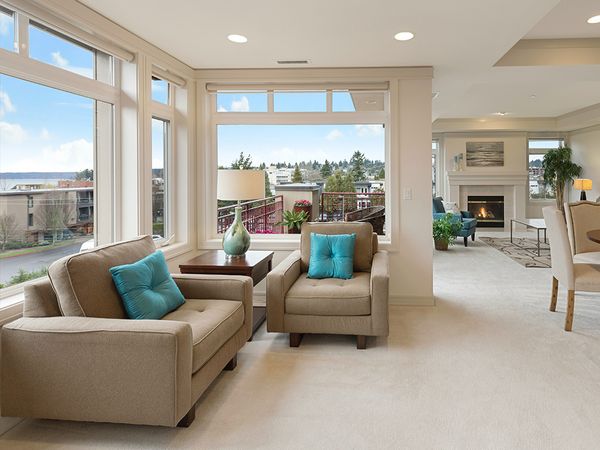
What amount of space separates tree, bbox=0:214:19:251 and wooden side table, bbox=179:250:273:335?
4.14 ft

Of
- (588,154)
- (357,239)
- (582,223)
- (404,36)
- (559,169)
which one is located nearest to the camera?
(404,36)

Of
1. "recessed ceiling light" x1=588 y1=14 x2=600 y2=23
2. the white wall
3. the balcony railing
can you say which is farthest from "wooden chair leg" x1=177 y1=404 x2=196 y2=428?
the white wall

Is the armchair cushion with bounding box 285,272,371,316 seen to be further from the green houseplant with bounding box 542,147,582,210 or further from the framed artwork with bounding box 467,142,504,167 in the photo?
the green houseplant with bounding box 542,147,582,210

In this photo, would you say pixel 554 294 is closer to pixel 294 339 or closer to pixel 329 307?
pixel 329 307

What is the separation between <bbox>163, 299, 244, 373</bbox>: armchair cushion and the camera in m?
2.37

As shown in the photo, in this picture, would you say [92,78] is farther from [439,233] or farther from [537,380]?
[439,233]

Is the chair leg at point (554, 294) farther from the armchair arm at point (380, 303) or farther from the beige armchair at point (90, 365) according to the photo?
the beige armchair at point (90, 365)

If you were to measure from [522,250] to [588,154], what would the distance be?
403cm

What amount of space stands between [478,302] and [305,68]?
2.85 meters

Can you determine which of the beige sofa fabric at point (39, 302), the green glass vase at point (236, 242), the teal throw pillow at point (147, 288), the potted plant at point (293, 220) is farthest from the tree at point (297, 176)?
the beige sofa fabric at point (39, 302)

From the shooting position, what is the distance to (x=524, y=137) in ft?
36.0

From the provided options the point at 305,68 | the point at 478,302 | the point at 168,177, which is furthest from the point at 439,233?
the point at 168,177

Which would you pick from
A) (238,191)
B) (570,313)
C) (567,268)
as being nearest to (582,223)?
(567,268)

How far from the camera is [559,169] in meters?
10.7
